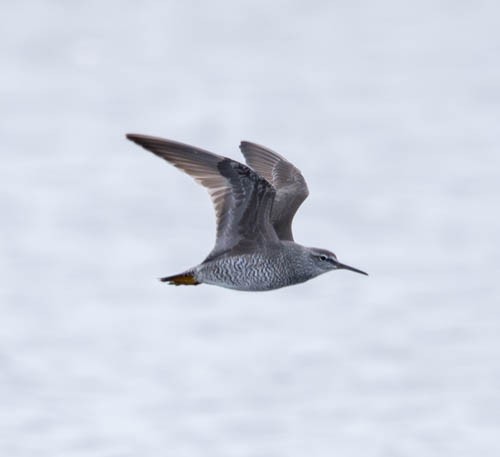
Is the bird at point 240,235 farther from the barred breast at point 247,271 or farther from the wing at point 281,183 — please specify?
the wing at point 281,183

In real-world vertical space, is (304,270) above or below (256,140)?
below

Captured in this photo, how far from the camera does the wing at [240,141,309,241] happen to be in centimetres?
1298

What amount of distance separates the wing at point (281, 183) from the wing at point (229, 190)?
854mm

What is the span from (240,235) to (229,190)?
43 centimetres

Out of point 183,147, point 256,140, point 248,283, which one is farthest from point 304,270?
point 256,140

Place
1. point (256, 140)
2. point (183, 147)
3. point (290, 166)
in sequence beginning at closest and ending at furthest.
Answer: point (183, 147) < point (290, 166) < point (256, 140)

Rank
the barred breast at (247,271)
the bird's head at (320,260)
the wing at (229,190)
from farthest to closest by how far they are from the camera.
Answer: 1. the bird's head at (320,260)
2. the barred breast at (247,271)
3. the wing at (229,190)

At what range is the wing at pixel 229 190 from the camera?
11.5 metres

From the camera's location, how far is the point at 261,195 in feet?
38.2

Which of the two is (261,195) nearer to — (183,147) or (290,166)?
(183,147)

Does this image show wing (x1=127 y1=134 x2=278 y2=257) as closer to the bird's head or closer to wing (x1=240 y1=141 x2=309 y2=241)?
the bird's head

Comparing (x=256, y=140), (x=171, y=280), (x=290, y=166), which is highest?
(x=256, y=140)

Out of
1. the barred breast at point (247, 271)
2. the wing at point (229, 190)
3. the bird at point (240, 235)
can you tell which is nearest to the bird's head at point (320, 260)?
the bird at point (240, 235)

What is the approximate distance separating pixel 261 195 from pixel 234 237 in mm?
515
